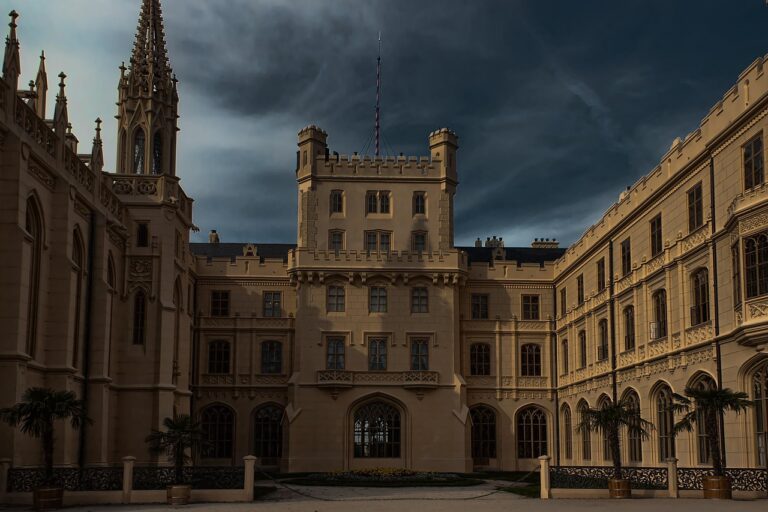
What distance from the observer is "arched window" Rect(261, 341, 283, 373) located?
55250mm

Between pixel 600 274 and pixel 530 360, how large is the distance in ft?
35.2

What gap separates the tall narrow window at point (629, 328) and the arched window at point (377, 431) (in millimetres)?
16024

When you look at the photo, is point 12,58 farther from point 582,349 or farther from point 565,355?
point 565,355

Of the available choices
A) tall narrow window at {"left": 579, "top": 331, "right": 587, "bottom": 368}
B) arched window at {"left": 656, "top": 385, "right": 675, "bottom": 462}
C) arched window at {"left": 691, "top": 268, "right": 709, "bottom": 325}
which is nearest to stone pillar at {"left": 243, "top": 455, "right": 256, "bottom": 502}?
arched window at {"left": 656, "top": 385, "right": 675, "bottom": 462}

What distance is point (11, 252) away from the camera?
28.2 m

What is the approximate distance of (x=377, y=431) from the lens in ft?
172

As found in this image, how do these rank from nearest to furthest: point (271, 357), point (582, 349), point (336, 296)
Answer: point (582, 349)
point (336, 296)
point (271, 357)

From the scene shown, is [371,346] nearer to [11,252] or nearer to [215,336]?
[215,336]

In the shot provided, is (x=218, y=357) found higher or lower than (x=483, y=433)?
higher

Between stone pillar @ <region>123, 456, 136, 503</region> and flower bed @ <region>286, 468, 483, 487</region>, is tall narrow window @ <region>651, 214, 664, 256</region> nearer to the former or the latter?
flower bed @ <region>286, 468, 483, 487</region>

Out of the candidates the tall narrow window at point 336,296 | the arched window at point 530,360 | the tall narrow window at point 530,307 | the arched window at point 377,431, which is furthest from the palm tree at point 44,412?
the tall narrow window at point 530,307

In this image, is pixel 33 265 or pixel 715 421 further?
pixel 33 265

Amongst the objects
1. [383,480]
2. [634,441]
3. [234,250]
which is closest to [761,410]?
[634,441]

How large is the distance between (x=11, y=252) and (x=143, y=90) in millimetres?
17587
